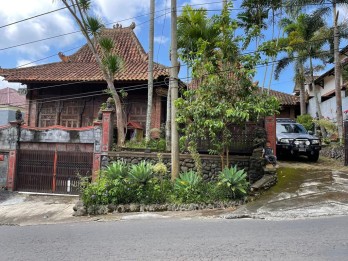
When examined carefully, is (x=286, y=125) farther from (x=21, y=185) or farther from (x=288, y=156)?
(x=21, y=185)

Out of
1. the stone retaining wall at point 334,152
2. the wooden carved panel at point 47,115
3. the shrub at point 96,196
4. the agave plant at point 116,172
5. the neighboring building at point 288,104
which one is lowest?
the shrub at point 96,196

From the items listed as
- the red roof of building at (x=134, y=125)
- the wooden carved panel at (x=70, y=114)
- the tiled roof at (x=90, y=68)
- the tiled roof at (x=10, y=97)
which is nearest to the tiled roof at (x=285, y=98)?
the tiled roof at (x=90, y=68)

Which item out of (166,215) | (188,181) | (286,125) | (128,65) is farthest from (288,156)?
(128,65)

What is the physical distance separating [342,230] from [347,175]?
20.0 feet

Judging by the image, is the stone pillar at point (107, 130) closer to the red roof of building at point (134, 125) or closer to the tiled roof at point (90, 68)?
the tiled roof at point (90, 68)

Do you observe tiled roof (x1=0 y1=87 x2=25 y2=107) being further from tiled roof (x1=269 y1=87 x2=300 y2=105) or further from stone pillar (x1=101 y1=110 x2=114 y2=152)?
tiled roof (x1=269 y1=87 x2=300 y2=105)

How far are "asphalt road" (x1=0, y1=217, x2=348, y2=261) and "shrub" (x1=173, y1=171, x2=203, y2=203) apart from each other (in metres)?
2.01

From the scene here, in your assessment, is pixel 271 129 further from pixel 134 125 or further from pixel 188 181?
pixel 134 125

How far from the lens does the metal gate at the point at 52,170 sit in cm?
1421

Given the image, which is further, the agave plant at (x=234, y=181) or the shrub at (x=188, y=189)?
the shrub at (x=188, y=189)

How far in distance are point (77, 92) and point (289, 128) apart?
11202mm

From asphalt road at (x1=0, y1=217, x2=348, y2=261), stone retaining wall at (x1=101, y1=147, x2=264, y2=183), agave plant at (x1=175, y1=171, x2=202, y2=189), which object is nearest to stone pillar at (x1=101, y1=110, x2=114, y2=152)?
stone retaining wall at (x1=101, y1=147, x2=264, y2=183)

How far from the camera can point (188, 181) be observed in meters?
10.7

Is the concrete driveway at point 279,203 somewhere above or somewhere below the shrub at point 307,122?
below
